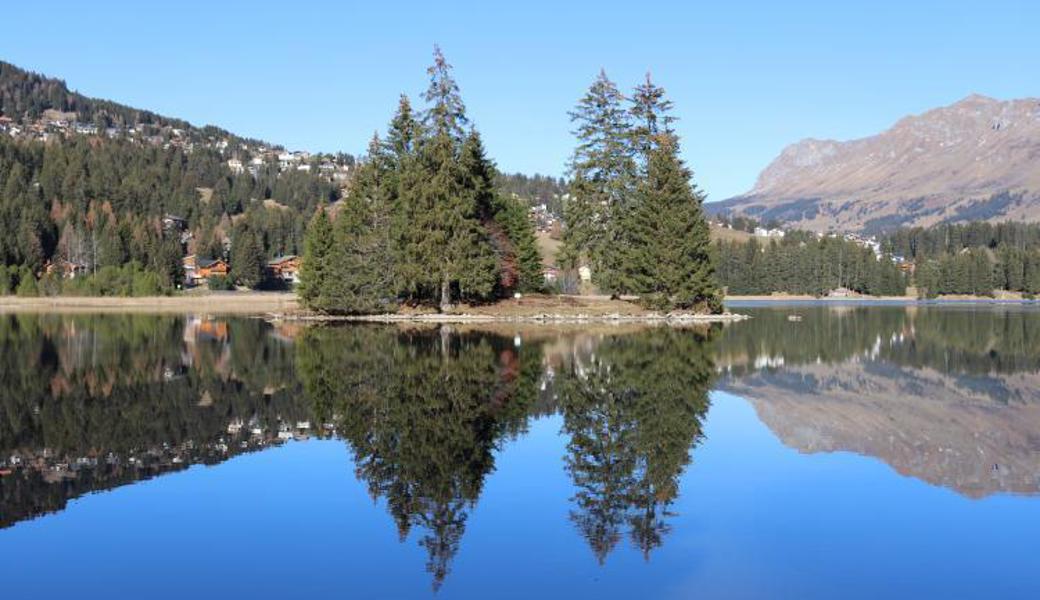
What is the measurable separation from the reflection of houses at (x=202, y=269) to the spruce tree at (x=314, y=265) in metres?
88.6

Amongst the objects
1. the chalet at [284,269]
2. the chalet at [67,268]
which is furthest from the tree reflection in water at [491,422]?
the chalet at [284,269]

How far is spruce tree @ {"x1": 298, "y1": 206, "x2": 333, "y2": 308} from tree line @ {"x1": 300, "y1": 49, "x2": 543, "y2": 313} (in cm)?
8

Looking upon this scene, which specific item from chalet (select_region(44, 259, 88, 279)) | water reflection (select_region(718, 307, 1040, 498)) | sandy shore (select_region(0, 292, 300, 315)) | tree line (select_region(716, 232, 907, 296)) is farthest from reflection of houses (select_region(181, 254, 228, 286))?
water reflection (select_region(718, 307, 1040, 498))

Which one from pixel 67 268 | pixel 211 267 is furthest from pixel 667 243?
pixel 211 267

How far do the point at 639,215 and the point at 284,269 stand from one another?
117781mm

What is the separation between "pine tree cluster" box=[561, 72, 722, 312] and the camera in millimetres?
70688

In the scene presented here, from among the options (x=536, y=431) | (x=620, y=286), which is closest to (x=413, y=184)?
(x=620, y=286)

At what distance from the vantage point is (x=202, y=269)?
174 m

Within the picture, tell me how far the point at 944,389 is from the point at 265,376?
21775mm

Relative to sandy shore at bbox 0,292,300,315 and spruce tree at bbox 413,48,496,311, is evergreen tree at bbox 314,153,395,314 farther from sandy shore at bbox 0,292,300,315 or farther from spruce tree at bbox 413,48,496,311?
sandy shore at bbox 0,292,300,315

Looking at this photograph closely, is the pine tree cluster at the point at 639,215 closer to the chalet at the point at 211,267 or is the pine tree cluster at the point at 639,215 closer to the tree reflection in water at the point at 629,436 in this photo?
the tree reflection in water at the point at 629,436

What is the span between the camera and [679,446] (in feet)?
60.1

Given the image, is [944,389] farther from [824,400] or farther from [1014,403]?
[824,400]

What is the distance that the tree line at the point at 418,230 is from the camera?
66.6 meters
